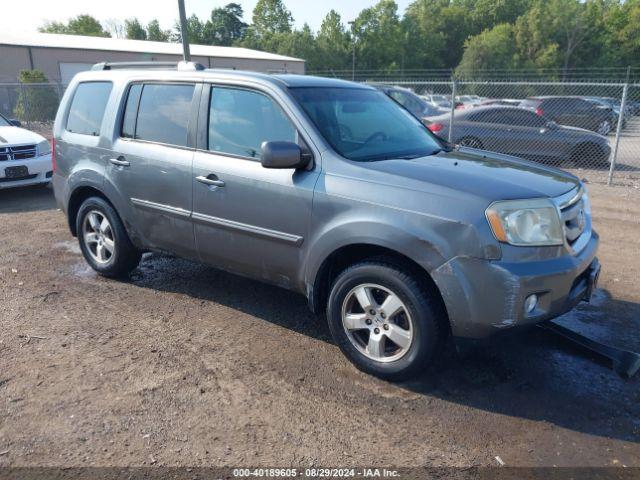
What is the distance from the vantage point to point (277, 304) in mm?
4750

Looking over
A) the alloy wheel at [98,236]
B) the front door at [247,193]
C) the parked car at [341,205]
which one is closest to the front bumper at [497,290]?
the parked car at [341,205]

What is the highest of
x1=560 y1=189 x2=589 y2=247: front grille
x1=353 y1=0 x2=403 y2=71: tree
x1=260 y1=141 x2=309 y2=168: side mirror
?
x1=353 y1=0 x2=403 y2=71: tree

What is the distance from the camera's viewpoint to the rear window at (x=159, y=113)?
172 inches

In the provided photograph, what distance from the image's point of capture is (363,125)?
4.14 m

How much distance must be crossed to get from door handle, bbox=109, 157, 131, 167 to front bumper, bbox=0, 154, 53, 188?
5055 millimetres

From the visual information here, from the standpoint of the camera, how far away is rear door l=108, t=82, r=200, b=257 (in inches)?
169

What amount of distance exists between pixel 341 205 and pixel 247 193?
78 centimetres

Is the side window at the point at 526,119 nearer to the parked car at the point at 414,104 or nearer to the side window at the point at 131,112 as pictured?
the parked car at the point at 414,104

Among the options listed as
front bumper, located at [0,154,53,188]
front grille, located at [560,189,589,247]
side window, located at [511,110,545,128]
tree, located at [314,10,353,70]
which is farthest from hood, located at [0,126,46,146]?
tree, located at [314,10,353,70]

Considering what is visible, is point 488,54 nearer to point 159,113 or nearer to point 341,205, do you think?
point 159,113

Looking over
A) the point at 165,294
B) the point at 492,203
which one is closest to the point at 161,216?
the point at 165,294

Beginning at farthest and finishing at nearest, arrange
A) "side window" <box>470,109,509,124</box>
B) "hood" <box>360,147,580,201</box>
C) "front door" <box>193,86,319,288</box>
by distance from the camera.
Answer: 1. "side window" <box>470,109,509,124</box>
2. "front door" <box>193,86,319,288</box>
3. "hood" <box>360,147,580,201</box>

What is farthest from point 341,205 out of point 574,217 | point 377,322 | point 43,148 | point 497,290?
point 43,148

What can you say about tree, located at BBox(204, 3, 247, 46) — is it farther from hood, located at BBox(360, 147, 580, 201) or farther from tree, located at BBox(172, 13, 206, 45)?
hood, located at BBox(360, 147, 580, 201)
